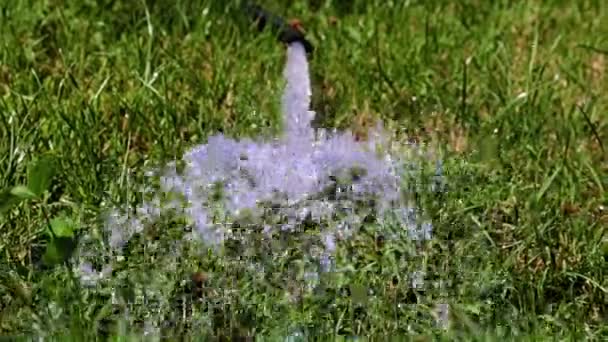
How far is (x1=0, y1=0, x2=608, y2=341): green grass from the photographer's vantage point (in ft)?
7.89

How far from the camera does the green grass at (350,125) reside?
2.41 m

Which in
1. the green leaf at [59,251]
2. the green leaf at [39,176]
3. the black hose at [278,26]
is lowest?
the green leaf at [59,251]

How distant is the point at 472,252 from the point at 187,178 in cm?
66

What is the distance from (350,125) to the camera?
3127 millimetres

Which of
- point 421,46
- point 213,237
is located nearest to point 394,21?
point 421,46

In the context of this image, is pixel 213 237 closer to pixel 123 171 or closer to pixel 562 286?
pixel 123 171

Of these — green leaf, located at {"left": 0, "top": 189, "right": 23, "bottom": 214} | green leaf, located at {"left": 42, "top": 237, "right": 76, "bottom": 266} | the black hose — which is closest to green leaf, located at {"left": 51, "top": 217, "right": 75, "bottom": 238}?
green leaf, located at {"left": 42, "top": 237, "right": 76, "bottom": 266}

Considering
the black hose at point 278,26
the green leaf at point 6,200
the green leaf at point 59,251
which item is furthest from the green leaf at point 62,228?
the black hose at point 278,26

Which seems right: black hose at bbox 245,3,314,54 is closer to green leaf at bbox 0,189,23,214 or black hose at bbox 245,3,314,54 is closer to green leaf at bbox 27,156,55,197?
green leaf at bbox 27,156,55,197

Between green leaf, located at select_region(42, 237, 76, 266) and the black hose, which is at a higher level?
the black hose

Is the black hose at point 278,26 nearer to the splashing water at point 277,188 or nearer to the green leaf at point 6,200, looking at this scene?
the splashing water at point 277,188

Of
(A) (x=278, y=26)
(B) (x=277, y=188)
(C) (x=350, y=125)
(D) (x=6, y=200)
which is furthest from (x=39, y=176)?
(A) (x=278, y=26)

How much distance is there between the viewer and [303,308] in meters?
2.38

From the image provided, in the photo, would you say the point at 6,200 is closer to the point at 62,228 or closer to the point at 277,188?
the point at 62,228
